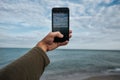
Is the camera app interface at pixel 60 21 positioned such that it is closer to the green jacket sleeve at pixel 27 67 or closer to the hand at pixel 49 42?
the hand at pixel 49 42

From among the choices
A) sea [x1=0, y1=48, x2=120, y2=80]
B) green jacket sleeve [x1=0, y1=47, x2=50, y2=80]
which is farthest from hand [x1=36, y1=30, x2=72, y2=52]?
sea [x1=0, y1=48, x2=120, y2=80]

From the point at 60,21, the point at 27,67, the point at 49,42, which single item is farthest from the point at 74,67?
the point at 27,67

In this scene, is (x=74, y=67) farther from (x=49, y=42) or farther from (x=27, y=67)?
(x=27, y=67)

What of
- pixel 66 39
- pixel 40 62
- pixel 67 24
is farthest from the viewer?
pixel 67 24

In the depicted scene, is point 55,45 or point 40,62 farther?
point 55,45

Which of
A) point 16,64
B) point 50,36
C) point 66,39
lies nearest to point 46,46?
point 50,36

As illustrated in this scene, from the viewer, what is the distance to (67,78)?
11984 mm

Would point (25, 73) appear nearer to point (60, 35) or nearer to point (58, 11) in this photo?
point (60, 35)

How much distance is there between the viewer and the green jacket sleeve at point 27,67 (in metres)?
1.03

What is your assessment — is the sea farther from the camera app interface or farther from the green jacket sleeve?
the green jacket sleeve

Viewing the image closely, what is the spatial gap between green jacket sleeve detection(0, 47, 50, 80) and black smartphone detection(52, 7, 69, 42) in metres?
0.29

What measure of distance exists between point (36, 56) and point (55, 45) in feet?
0.83

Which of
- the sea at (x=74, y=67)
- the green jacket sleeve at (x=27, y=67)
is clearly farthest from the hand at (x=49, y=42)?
the sea at (x=74, y=67)

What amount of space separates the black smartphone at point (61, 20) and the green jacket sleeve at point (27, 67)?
0.29m
